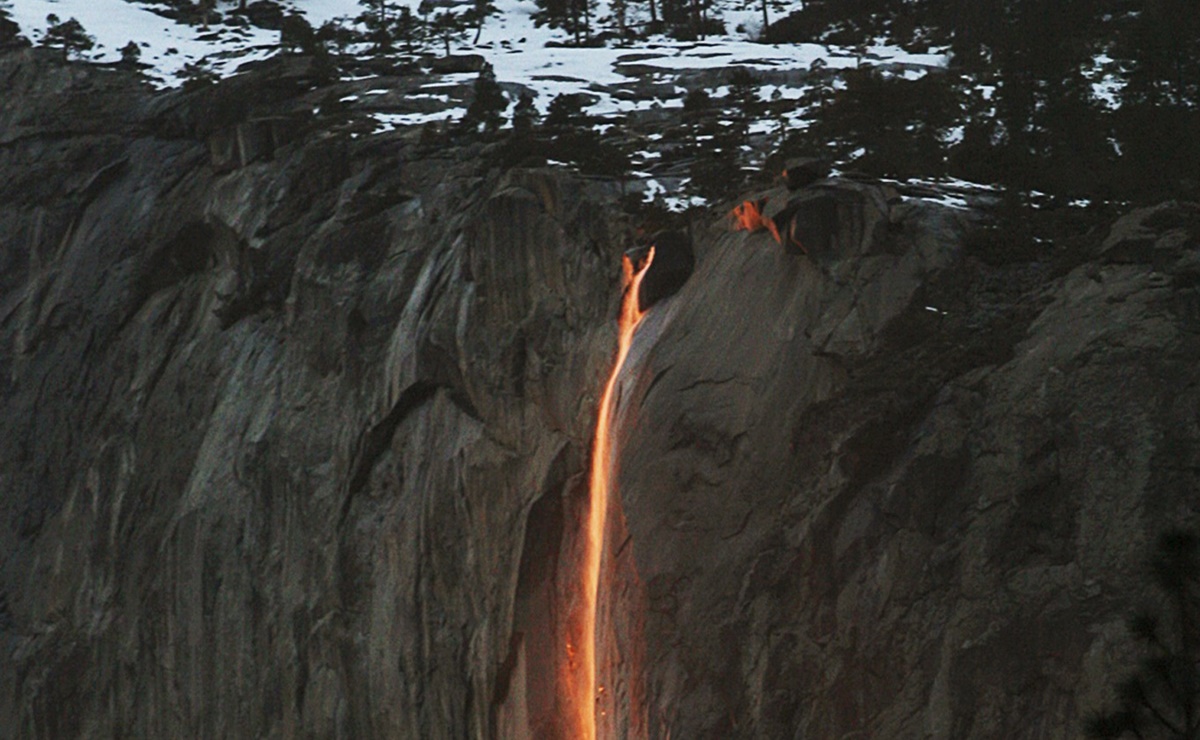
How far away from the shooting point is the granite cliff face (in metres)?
22.1

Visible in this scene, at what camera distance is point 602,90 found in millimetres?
43250

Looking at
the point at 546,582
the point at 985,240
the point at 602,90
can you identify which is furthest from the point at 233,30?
the point at 985,240

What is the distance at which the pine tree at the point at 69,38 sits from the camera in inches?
2111

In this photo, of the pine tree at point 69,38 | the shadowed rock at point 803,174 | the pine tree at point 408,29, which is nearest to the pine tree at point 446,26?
the pine tree at point 408,29

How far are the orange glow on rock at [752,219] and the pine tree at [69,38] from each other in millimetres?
31224

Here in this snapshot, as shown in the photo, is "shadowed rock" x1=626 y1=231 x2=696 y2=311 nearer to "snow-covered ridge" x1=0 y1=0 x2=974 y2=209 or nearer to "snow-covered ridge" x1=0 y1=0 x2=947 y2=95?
"snow-covered ridge" x1=0 y1=0 x2=974 y2=209

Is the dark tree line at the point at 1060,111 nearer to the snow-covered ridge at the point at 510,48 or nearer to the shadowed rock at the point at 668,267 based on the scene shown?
the shadowed rock at the point at 668,267

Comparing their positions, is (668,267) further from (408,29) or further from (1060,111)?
(408,29)

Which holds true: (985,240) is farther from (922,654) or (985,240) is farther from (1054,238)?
(922,654)

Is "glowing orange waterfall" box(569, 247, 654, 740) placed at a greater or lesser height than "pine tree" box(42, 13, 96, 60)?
lesser

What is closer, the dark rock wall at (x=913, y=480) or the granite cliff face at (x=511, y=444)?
the dark rock wall at (x=913, y=480)

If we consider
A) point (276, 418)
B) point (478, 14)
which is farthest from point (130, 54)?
point (276, 418)

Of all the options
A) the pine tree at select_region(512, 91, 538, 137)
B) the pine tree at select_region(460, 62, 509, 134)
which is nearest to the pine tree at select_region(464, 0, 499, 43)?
the pine tree at select_region(460, 62, 509, 134)

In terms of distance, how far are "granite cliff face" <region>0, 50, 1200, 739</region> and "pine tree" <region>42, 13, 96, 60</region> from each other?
125cm
